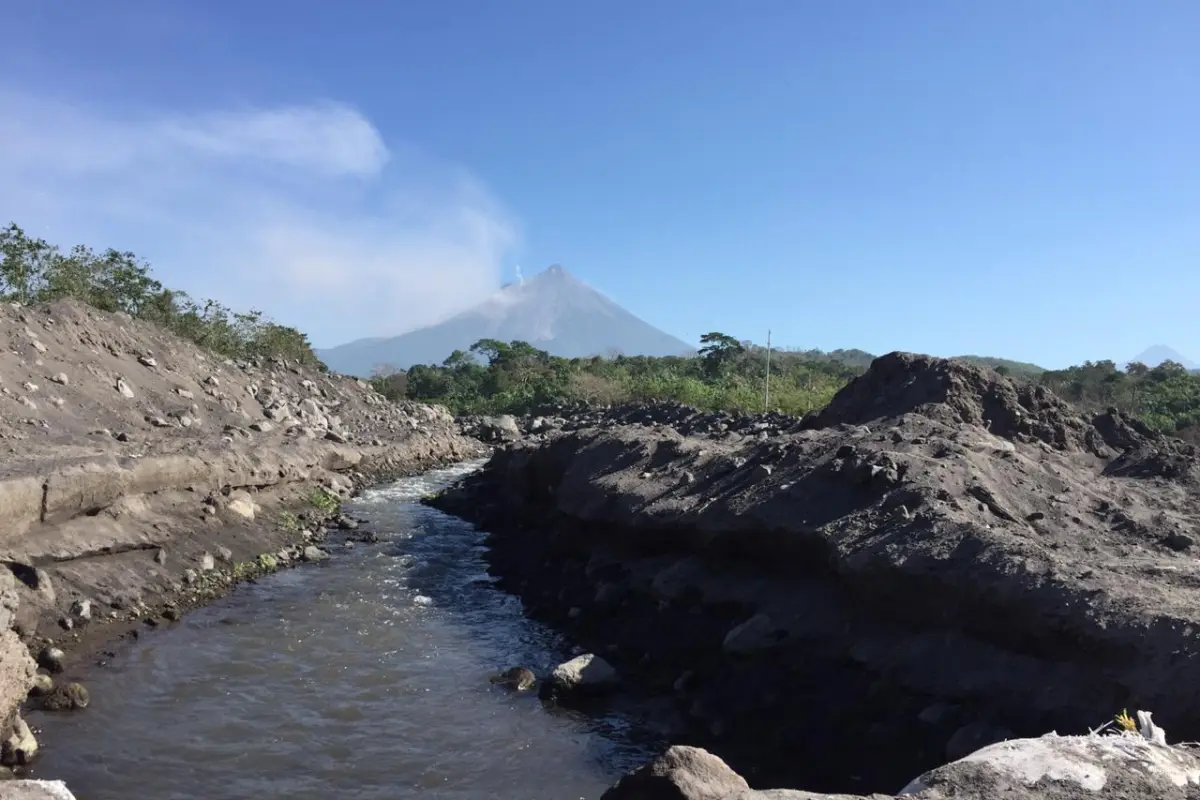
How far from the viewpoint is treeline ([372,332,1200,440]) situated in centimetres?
3406

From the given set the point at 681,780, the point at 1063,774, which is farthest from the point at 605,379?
the point at 1063,774

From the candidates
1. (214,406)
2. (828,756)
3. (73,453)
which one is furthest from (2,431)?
(828,756)

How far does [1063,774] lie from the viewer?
14.2ft

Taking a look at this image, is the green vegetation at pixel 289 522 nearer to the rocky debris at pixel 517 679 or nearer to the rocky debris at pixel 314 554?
the rocky debris at pixel 314 554

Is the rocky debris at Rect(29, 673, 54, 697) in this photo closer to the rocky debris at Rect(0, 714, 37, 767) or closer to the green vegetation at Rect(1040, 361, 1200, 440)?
the rocky debris at Rect(0, 714, 37, 767)

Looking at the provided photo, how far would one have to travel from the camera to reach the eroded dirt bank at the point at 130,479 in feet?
35.9

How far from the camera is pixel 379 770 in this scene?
322 inches

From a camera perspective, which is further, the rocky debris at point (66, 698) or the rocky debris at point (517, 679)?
the rocky debris at point (517, 679)

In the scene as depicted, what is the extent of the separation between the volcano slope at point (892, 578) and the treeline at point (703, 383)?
17.0 metres

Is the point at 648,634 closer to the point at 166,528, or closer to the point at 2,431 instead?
the point at 166,528

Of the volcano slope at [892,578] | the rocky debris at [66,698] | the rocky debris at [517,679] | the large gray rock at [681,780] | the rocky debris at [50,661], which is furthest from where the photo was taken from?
the rocky debris at [517,679]

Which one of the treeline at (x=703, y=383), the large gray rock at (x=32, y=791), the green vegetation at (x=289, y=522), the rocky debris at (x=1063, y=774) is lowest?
the green vegetation at (x=289, y=522)

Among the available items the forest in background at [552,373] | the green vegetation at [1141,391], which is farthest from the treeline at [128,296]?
the green vegetation at [1141,391]

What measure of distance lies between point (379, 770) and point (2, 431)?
11319 mm
